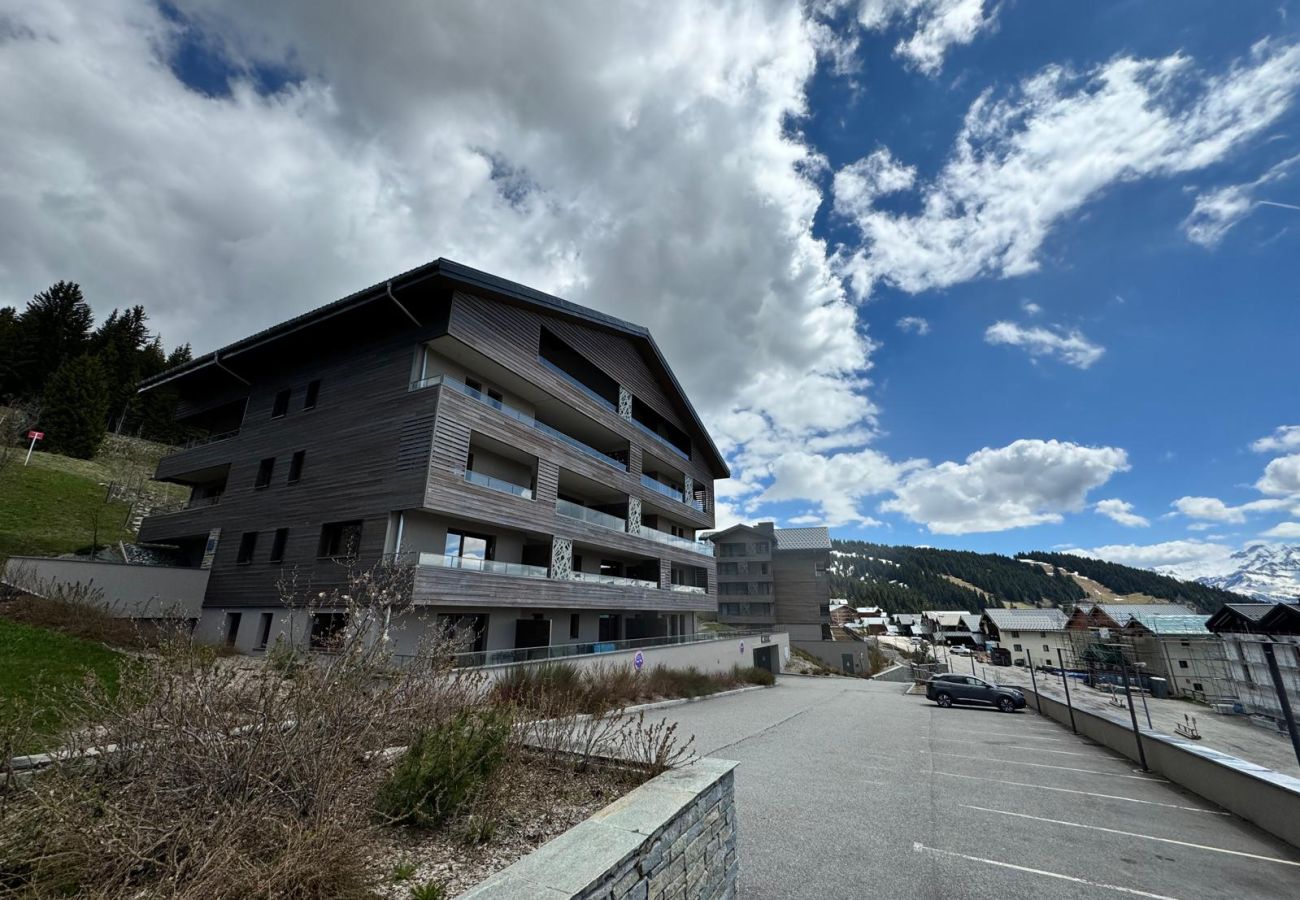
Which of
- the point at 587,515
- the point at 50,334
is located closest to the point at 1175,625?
the point at 587,515

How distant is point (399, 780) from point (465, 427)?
13831mm

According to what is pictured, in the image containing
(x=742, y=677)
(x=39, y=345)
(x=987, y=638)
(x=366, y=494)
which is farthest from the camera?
(x=987, y=638)

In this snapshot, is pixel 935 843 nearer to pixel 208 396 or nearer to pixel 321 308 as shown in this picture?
pixel 321 308

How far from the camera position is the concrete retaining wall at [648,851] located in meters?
3.21

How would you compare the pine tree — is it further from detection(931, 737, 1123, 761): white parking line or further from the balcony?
detection(931, 737, 1123, 761): white parking line

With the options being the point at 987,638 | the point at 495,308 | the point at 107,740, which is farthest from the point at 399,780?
the point at 987,638

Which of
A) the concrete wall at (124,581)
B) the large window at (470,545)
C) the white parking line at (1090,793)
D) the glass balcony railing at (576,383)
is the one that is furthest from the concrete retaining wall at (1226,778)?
the concrete wall at (124,581)

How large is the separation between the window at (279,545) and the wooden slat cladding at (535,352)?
9.41 meters

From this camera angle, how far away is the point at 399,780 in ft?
15.3

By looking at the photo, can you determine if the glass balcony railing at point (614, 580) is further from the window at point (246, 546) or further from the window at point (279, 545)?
the window at point (246, 546)

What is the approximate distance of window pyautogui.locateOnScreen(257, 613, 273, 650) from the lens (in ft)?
58.2

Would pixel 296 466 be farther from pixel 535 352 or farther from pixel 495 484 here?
pixel 535 352

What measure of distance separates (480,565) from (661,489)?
46.1 ft

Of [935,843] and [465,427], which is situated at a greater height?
[465,427]
